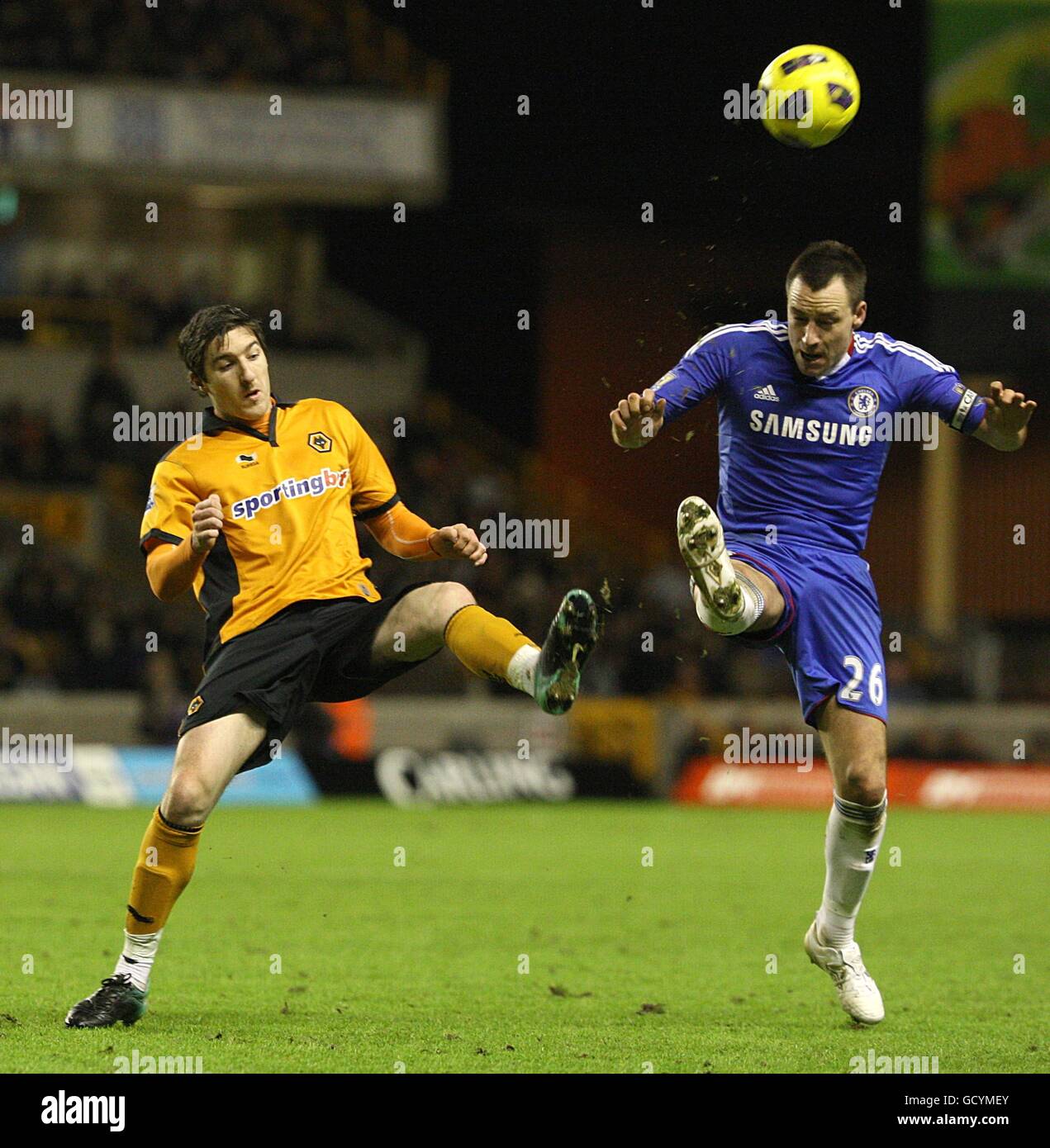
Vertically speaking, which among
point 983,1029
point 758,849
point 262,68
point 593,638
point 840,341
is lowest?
point 758,849

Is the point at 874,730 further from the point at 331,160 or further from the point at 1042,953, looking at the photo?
the point at 331,160

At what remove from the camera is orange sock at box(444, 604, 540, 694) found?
5.94m

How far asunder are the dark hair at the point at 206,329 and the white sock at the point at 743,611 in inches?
71.2

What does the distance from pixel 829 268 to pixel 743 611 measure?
50.2 inches

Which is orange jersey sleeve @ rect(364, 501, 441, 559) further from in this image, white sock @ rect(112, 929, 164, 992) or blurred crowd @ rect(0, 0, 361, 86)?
blurred crowd @ rect(0, 0, 361, 86)

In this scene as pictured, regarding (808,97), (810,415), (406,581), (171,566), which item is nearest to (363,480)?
(171,566)

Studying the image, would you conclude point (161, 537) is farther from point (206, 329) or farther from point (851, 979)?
point (851, 979)

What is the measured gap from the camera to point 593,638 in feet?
18.5

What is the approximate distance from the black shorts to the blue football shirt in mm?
1379

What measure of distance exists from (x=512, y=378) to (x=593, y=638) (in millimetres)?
21845

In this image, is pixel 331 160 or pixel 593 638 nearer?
pixel 593 638

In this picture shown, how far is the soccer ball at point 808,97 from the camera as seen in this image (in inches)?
264

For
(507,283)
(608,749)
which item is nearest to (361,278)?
(507,283)

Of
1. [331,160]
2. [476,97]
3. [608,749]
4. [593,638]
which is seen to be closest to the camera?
[593,638]
